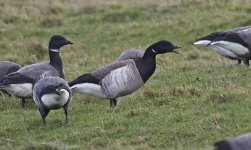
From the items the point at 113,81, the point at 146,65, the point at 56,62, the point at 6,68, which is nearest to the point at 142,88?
the point at 146,65

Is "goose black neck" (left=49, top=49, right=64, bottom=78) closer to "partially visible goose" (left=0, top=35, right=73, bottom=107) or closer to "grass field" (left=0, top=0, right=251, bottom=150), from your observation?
"partially visible goose" (left=0, top=35, right=73, bottom=107)

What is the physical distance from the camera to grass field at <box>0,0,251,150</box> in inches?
361

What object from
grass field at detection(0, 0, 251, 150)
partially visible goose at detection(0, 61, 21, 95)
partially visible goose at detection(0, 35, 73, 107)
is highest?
partially visible goose at detection(0, 35, 73, 107)

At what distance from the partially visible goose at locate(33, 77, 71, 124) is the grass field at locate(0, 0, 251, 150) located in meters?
0.35

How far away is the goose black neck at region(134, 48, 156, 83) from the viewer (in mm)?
11039

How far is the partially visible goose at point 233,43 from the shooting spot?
13.1m

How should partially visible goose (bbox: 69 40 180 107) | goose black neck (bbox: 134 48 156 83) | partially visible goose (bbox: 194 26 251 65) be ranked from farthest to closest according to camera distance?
partially visible goose (bbox: 194 26 251 65) → goose black neck (bbox: 134 48 156 83) → partially visible goose (bbox: 69 40 180 107)

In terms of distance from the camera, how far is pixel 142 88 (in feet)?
40.3

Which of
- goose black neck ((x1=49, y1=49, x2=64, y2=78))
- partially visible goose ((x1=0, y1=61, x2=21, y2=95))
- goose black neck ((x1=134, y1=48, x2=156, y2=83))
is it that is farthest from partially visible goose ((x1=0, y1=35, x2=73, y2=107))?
goose black neck ((x1=134, y1=48, x2=156, y2=83))

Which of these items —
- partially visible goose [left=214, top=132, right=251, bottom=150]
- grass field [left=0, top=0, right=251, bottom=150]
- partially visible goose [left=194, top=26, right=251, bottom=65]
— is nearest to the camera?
partially visible goose [left=214, top=132, right=251, bottom=150]

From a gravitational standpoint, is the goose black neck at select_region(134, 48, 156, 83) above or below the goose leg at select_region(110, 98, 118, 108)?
above

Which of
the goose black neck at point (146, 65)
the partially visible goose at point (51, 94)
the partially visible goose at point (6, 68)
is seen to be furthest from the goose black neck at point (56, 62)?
the partially visible goose at point (51, 94)

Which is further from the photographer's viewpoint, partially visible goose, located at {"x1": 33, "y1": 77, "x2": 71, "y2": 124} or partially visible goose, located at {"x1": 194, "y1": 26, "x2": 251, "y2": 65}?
partially visible goose, located at {"x1": 194, "y1": 26, "x2": 251, "y2": 65}

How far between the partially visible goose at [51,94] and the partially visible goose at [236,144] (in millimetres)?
3639
